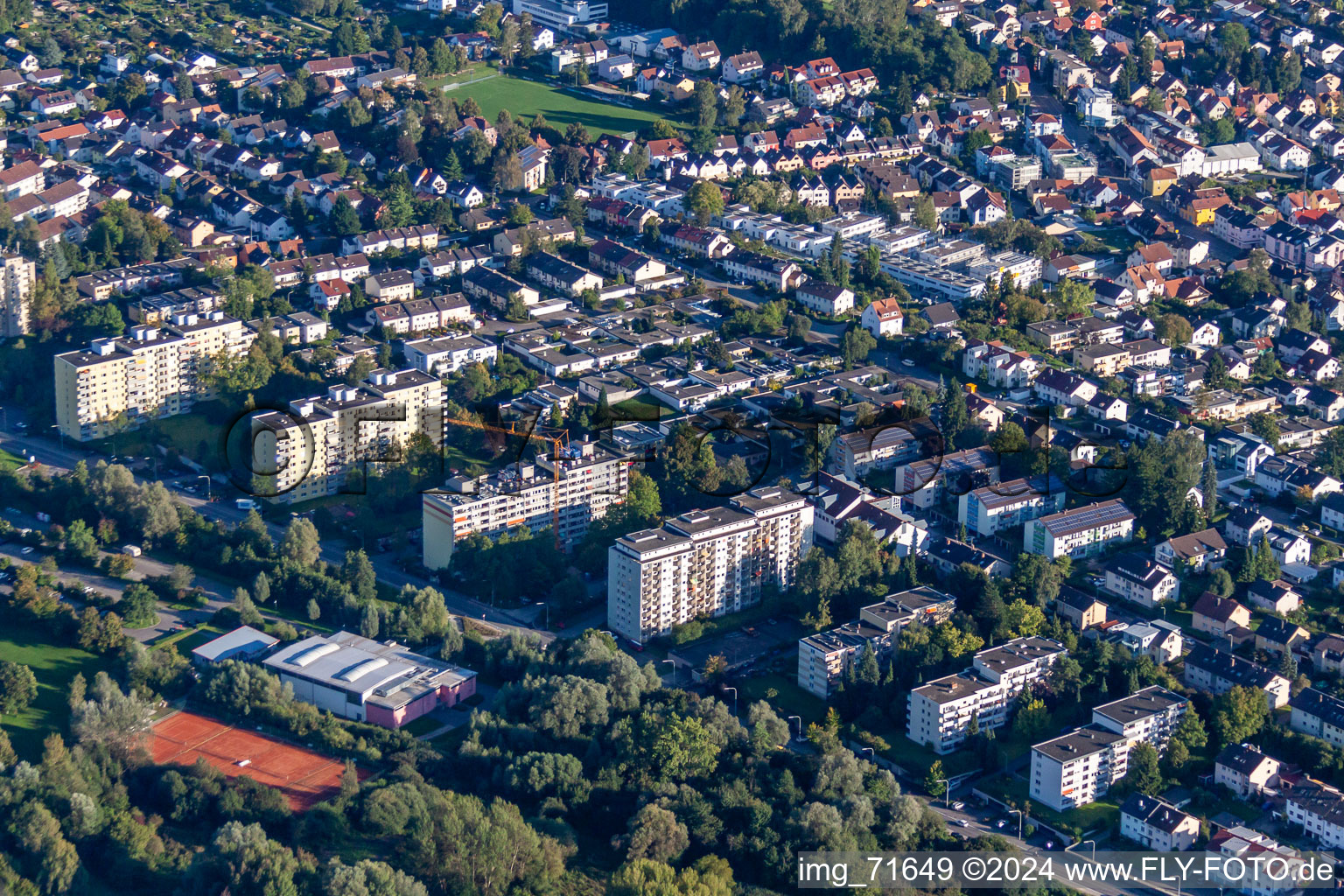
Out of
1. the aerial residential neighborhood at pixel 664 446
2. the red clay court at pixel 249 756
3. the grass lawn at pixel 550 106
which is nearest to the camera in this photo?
the aerial residential neighborhood at pixel 664 446

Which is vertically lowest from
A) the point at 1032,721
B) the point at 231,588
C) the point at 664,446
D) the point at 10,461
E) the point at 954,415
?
the point at 10,461

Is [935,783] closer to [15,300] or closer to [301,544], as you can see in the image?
[301,544]

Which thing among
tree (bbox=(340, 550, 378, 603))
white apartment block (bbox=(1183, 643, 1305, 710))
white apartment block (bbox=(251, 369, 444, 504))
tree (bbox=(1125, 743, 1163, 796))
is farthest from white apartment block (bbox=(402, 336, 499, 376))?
tree (bbox=(1125, 743, 1163, 796))

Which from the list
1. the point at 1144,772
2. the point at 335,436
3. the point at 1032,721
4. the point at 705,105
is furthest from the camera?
the point at 705,105

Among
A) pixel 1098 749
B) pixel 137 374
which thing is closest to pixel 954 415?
pixel 1098 749

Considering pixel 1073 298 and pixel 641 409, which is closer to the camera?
pixel 641 409

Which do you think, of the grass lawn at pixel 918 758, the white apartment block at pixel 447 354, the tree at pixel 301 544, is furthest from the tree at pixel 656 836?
the white apartment block at pixel 447 354

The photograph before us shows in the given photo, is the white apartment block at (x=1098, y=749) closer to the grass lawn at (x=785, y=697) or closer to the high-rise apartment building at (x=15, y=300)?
the grass lawn at (x=785, y=697)

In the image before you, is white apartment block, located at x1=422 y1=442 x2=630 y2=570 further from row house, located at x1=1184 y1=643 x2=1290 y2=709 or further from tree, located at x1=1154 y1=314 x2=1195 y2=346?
tree, located at x1=1154 y1=314 x2=1195 y2=346
